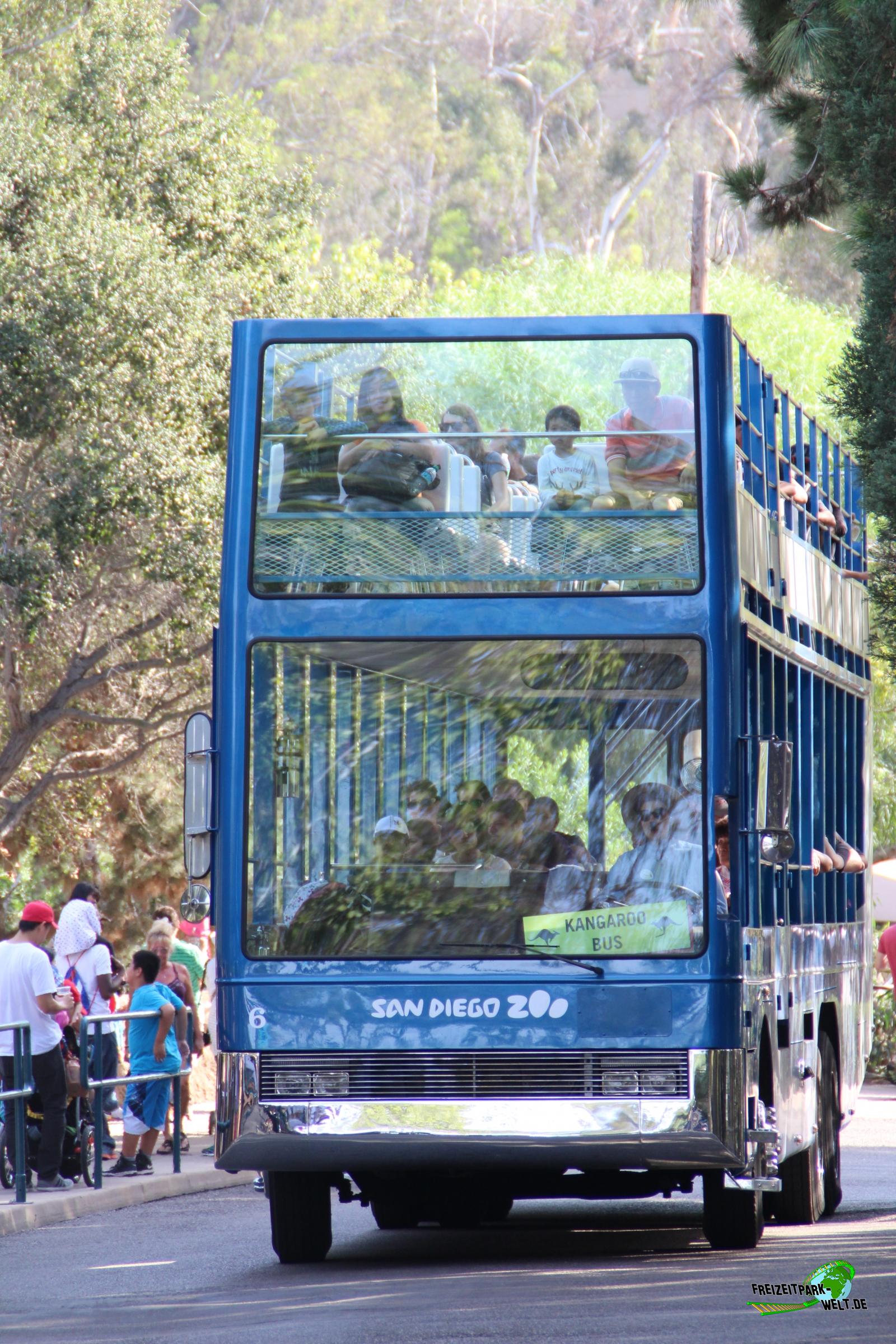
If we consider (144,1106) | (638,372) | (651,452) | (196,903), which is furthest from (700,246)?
(196,903)

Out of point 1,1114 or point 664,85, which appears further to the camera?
point 664,85

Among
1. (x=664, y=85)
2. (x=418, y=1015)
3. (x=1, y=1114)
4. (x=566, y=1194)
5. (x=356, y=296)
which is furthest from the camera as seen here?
(x=664, y=85)

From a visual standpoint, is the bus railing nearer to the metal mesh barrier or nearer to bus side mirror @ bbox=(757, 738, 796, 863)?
the metal mesh barrier

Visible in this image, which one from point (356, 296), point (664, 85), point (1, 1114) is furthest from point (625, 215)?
point (1, 1114)

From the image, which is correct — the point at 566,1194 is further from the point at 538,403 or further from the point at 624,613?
the point at 538,403

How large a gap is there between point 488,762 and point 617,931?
0.84 m

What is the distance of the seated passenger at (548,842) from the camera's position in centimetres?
846

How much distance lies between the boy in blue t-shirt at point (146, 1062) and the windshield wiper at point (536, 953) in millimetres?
5808

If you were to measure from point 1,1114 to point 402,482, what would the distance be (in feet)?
19.4

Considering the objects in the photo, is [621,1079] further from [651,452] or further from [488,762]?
[651,452]

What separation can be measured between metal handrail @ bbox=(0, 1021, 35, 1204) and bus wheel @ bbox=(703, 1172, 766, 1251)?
168 inches

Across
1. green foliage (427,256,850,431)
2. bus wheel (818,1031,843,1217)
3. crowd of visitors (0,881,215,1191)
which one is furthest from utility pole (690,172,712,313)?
bus wheel (818,1031,843,1217)

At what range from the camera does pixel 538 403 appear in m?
9.02

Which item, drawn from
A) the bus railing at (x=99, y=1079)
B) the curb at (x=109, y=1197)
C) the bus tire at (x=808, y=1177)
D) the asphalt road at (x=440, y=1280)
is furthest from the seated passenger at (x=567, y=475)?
the bus railing at (x=99, y=1079)
